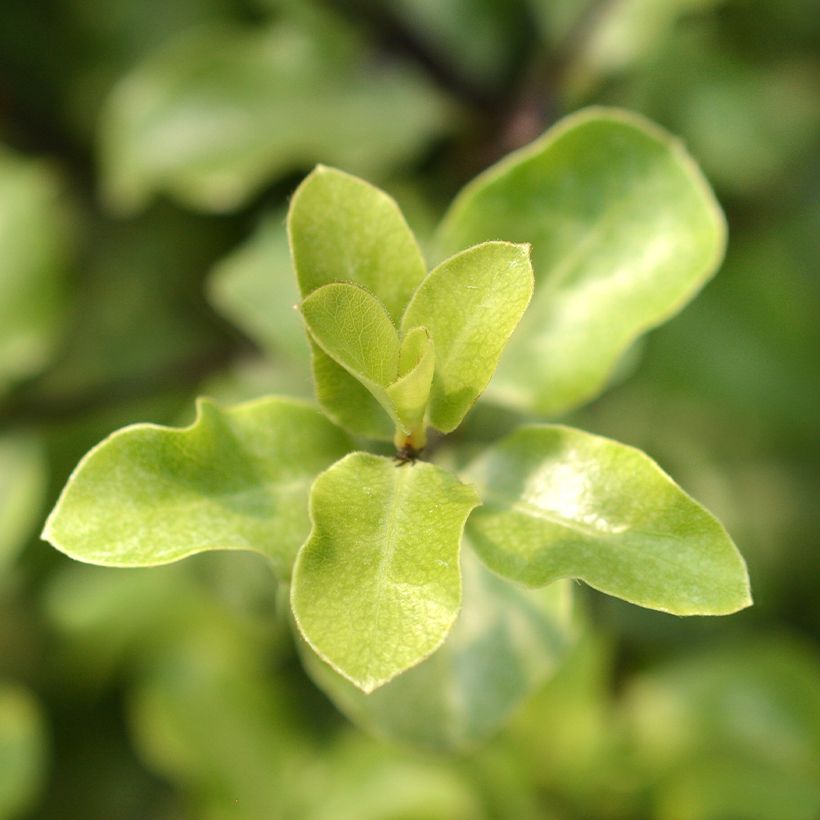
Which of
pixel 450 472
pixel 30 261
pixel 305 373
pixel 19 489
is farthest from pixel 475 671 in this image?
pixel 30 261

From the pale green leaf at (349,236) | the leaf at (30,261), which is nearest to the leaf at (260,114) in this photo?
the leaf at (30,261)

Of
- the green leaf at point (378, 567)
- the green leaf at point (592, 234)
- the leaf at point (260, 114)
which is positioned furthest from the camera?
the leaf at point (260, 114)

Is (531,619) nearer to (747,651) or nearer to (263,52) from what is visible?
(747,651)

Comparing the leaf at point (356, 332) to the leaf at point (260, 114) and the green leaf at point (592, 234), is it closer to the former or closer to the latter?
the green leaf at point (592, 234)

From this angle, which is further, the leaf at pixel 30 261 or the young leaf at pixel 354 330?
the leaf at pixel 30 261

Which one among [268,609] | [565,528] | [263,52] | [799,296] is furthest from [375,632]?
[799,296]

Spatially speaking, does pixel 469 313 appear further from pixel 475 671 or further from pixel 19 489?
pixel 19 489

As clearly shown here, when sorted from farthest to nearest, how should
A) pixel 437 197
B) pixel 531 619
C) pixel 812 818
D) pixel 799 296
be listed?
pixel 799 296, pixel 437 197, pixel 812 818, pixel 531 619
